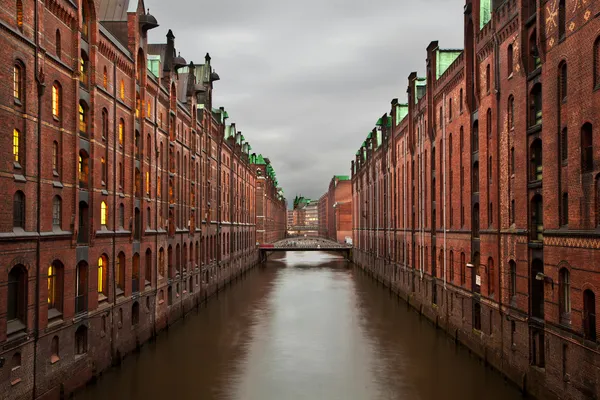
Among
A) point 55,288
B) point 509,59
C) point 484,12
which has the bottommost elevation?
point 55,288

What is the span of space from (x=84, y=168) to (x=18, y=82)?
6.10 m

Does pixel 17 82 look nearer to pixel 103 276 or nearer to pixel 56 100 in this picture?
pixel 56 100

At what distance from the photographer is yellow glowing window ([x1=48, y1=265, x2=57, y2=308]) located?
65.4ft

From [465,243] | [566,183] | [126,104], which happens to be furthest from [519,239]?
[126,104]

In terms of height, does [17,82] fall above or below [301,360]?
above

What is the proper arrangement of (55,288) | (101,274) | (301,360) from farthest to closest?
(301,360) < (101,274) < (55,288)

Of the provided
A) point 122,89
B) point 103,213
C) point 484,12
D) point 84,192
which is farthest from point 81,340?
point 484,12

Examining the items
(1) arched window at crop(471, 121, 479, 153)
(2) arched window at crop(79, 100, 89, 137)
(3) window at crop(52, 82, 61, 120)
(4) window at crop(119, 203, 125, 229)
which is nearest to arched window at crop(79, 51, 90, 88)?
(2) arched window at crop(79, 100, 89, 137)

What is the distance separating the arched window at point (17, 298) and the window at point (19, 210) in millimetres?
1310

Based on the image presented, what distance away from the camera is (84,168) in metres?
23.2

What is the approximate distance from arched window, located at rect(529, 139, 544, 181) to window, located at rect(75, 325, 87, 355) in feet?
60.2

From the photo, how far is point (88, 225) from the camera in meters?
23.0

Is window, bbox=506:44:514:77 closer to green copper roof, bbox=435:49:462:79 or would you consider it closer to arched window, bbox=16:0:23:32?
green copper roof, bbox=435:49:462:79

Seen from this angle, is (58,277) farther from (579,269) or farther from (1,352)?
(579,269)
